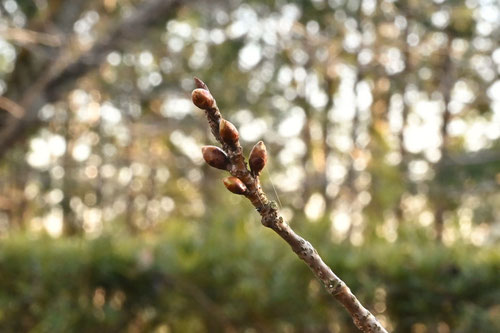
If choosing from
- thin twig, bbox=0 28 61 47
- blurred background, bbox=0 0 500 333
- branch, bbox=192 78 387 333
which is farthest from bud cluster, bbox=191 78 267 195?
thin twig, bbox=0 28 61 47

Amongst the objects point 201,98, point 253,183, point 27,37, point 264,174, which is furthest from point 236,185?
point 27,37

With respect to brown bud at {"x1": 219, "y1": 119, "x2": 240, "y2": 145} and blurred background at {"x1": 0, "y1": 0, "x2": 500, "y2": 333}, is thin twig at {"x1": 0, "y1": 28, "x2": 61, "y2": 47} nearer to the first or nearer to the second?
blurred background at {"x1": 0, "y1": 0, "x2": 500, "y2": 333}

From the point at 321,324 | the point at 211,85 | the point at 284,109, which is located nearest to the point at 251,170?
the point at 321,324

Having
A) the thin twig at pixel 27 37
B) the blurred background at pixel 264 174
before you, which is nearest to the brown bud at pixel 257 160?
the blurred background at pixel 264 174

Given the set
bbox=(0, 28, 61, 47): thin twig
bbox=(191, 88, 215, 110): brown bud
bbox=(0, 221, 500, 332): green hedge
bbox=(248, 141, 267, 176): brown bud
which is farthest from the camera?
bbox=(0, 28, 61, 47): thin twig

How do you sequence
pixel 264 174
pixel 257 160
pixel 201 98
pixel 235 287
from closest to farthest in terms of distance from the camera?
pixel 201 98
pixel 257 160
pixel 235 287
pixel 264 174

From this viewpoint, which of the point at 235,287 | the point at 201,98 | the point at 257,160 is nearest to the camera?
the point at 201,98

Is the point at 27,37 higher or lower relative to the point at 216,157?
lower

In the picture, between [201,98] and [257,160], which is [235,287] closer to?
[257,160]
